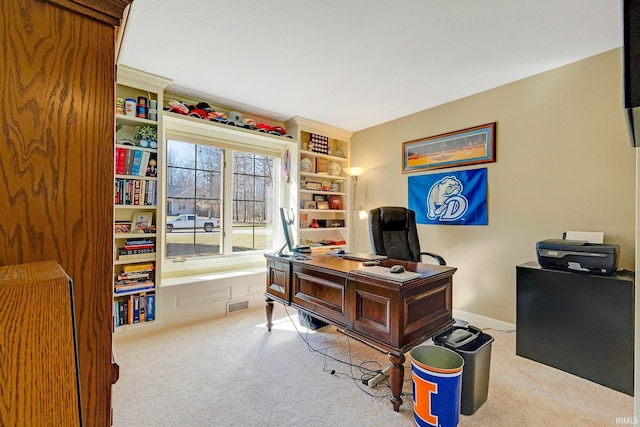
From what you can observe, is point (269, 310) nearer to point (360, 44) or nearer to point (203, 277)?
point (203, 277)

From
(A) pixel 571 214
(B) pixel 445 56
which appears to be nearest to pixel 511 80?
(B) pixel 445 56

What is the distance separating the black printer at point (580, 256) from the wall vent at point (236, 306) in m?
3.01

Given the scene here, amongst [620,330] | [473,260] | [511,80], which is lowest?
[620,330]

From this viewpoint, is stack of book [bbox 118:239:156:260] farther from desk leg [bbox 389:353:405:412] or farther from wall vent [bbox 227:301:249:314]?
desk leg [bbox 389:353:405:412]

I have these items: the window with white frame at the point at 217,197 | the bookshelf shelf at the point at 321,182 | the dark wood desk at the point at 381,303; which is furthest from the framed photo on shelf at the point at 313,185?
the dark wood desk at the point at 381,303

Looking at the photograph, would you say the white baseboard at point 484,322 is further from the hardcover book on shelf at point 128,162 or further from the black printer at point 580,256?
the hardcover book on shelf at point 128,162

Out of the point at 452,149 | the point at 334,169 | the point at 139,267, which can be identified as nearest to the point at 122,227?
the point at 139,267

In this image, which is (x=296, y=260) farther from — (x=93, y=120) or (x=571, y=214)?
(x=571, y=214)

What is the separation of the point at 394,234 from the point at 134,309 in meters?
2.65

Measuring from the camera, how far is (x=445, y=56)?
7.60 ft

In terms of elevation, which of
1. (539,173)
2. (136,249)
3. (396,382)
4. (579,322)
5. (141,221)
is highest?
(539,173)

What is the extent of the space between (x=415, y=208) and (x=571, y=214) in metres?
1.51

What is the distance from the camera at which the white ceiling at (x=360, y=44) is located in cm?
181

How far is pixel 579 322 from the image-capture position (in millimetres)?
1997
